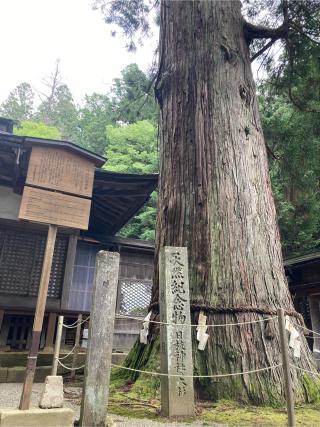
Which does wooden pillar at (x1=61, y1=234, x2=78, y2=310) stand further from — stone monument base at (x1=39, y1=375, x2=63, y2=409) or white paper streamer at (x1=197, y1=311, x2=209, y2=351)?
stone monument base at (x1=39, y1=375, x2=63, y2=409)

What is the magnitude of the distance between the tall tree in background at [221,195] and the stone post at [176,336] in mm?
290

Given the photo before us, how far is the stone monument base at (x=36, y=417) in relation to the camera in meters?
2.39

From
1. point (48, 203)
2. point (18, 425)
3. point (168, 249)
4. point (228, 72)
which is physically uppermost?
point (228, 72)

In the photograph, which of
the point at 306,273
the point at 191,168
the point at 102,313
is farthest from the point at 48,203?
the point at 306,273

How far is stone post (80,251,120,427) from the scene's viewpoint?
2453 millimetres

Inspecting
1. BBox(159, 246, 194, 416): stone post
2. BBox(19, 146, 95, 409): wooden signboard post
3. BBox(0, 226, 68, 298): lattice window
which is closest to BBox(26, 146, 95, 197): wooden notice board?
BBox(19, 146, 95, 409): wooden signboard post

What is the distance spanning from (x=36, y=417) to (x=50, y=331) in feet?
17.5

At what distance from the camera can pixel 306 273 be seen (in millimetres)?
9633

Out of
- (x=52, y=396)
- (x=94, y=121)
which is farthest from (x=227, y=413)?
(x=94, y=121)

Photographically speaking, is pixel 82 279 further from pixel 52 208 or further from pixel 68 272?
pixel 52 208

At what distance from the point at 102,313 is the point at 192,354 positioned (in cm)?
119

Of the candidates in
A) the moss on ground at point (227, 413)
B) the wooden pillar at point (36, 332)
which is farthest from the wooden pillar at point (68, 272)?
the moss on ground at point (227, 413)

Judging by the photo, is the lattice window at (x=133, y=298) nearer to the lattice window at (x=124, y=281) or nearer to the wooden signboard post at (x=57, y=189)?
the lattice window at (x=124, y=281)

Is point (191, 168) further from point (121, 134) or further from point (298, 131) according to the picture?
point (121, 134)
